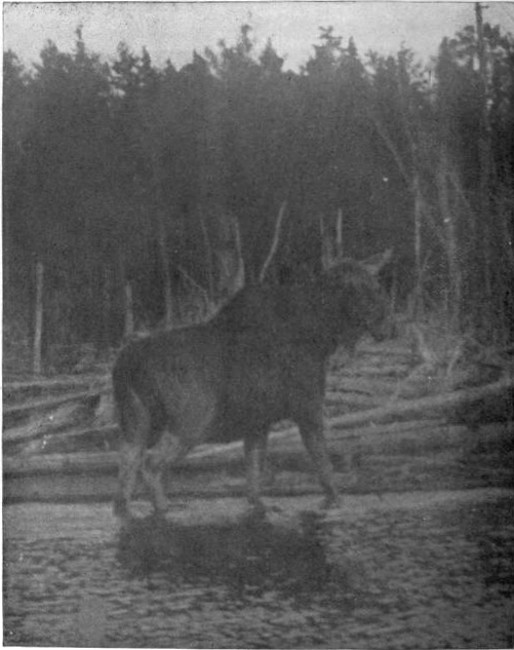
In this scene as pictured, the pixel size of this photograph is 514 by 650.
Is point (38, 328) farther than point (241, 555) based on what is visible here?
Yes

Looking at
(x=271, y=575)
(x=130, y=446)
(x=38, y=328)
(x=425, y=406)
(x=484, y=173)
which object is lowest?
(x=271, y=575)

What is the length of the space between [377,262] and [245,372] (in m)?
0.76

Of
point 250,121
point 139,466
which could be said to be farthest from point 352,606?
point 250,121

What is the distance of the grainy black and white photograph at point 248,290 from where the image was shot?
4805 millimetres

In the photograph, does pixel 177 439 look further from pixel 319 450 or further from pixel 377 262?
pixel 377 262

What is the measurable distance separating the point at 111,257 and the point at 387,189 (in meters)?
1.27

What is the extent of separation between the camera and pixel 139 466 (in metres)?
4.86

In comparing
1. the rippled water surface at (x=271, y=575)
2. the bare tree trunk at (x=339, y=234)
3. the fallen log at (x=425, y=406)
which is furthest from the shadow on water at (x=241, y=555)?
the bare tree trunk at (x=339, y=234)

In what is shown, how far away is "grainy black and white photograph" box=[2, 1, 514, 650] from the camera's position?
4.80m

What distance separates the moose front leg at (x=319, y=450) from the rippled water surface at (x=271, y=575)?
78 mm

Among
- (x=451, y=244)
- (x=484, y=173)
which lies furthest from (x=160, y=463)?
(x=484, y=173)

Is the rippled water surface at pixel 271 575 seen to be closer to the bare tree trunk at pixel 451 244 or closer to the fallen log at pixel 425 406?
the fallen log at pixel 425 406

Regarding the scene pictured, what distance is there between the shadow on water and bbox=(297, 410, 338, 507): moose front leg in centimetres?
12

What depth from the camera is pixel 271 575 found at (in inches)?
186
